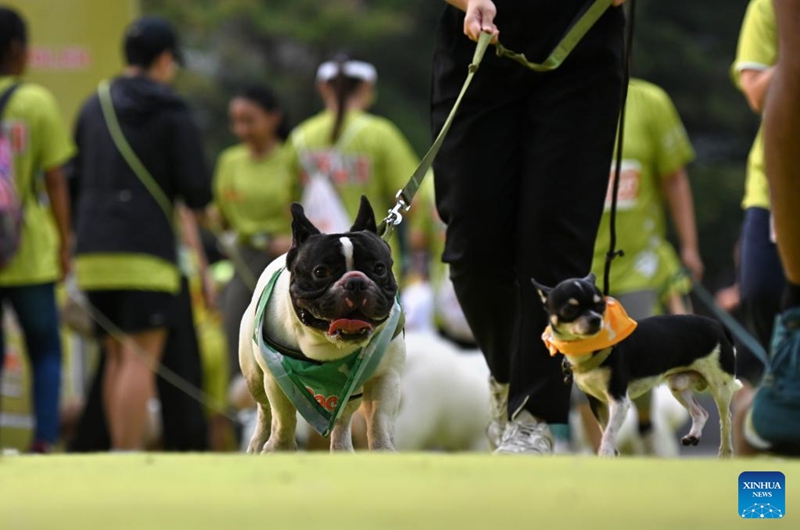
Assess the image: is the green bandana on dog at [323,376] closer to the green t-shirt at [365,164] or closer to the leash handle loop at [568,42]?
the leash handle loop at [568,42]

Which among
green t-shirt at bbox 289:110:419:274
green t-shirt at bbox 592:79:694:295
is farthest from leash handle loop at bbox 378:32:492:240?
Result: green t-shirt at bbox 289:110:419:274

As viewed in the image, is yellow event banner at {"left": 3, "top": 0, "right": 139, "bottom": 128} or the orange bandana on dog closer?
the orange bandana on dog

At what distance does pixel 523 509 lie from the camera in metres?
3.10

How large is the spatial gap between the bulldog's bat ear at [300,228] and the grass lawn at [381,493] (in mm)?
801

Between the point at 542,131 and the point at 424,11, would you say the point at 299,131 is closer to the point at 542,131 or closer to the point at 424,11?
the point at 542,131

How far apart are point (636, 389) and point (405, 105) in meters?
20.8

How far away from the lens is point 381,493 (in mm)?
3178

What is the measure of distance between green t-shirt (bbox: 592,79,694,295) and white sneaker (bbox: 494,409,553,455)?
133 inches

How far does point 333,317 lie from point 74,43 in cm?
764

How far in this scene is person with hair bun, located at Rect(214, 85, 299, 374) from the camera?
33.4 feet

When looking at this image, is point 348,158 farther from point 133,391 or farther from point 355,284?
point 355,284

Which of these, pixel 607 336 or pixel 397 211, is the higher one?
pixel 397 211

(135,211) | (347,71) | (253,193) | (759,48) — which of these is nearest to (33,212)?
(135,211)

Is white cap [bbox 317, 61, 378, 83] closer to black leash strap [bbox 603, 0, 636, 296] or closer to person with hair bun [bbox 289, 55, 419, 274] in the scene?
person with hair bun [bbox 289, 55, 419, 274]
